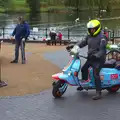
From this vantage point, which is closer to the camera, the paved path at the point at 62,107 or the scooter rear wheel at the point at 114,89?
the paved path at the point at 62,107

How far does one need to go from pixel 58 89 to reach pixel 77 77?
18.5 inches

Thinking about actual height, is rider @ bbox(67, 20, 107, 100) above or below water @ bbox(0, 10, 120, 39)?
below

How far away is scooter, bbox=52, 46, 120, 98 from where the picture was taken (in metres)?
8.00

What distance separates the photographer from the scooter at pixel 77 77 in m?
8.00

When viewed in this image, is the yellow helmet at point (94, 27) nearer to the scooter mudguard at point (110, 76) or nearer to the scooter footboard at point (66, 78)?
the scooter mudguard at point (110, 76)

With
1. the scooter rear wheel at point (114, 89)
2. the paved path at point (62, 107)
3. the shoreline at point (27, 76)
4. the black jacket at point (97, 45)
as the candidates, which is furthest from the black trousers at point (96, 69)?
the shoreline at point (27, 76)

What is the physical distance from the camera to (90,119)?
21.4 ft

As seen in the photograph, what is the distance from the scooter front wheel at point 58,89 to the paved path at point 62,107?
0.12 metres

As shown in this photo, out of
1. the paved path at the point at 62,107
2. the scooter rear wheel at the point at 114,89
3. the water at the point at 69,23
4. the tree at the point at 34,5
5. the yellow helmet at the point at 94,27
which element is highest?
the tree at the point at 34,5

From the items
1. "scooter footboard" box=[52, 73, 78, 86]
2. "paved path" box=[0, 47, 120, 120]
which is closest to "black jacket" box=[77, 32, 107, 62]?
"scooter footboard" box=[52, 73, 78, 86]

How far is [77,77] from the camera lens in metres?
8.09

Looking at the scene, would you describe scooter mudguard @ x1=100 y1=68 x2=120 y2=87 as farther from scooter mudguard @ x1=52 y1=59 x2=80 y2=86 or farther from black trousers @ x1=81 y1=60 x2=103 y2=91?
scooter mudguard @ x1=52 y1=59 x2=80 y2=86

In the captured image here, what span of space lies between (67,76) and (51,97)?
25.8 inches

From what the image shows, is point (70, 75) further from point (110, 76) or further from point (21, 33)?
point (21, 33)
